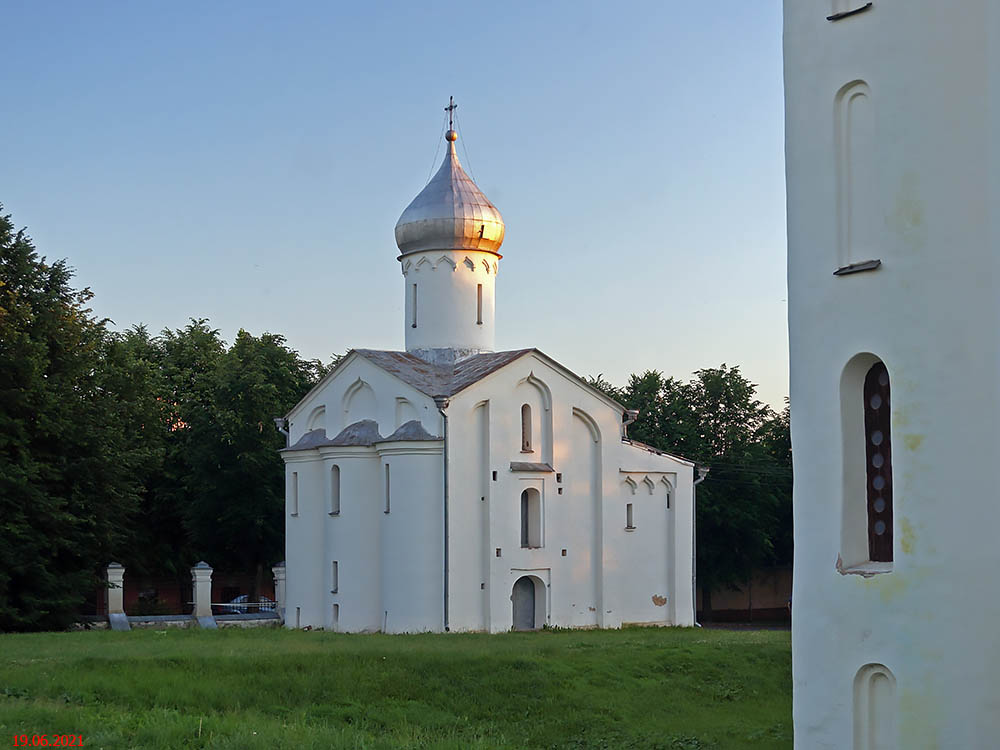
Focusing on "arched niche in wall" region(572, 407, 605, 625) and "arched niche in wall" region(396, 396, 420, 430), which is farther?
"arched niche in wall" region(572, 407, 605, 625)

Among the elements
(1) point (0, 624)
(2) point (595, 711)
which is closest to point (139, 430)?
(1) point (0, 624)

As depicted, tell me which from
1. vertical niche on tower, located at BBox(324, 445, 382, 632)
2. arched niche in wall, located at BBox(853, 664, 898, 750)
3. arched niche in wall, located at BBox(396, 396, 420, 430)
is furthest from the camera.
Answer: vertical niche on tower, located at BBox(324, 445, 382, 632)

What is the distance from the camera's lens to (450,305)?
33.0m

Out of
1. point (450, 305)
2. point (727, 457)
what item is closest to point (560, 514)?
point (450, 305)

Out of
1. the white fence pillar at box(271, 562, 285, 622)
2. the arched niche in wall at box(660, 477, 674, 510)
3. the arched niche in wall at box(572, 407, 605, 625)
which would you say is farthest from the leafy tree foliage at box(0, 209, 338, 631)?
the arched niche in wall at box(660, 477, 674, 510)

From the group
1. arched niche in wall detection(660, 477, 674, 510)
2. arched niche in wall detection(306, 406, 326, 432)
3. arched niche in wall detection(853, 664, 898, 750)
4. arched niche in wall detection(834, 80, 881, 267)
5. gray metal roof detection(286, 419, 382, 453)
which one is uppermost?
arched niche in wall detection(834, 80, 881, 267)

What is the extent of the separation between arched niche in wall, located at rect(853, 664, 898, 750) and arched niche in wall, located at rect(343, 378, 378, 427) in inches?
865

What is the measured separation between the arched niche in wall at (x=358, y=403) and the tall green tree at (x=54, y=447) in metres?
6.30

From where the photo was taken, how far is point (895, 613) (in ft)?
33.6

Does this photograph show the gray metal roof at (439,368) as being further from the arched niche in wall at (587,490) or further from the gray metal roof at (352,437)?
the arched niche in wall at (587,490)

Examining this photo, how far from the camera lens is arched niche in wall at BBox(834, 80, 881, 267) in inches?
423

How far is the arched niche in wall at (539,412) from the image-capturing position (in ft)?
102

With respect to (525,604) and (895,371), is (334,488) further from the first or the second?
(895,371)

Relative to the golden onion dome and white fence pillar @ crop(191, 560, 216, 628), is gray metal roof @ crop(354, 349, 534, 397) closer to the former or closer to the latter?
the golden onion dome
